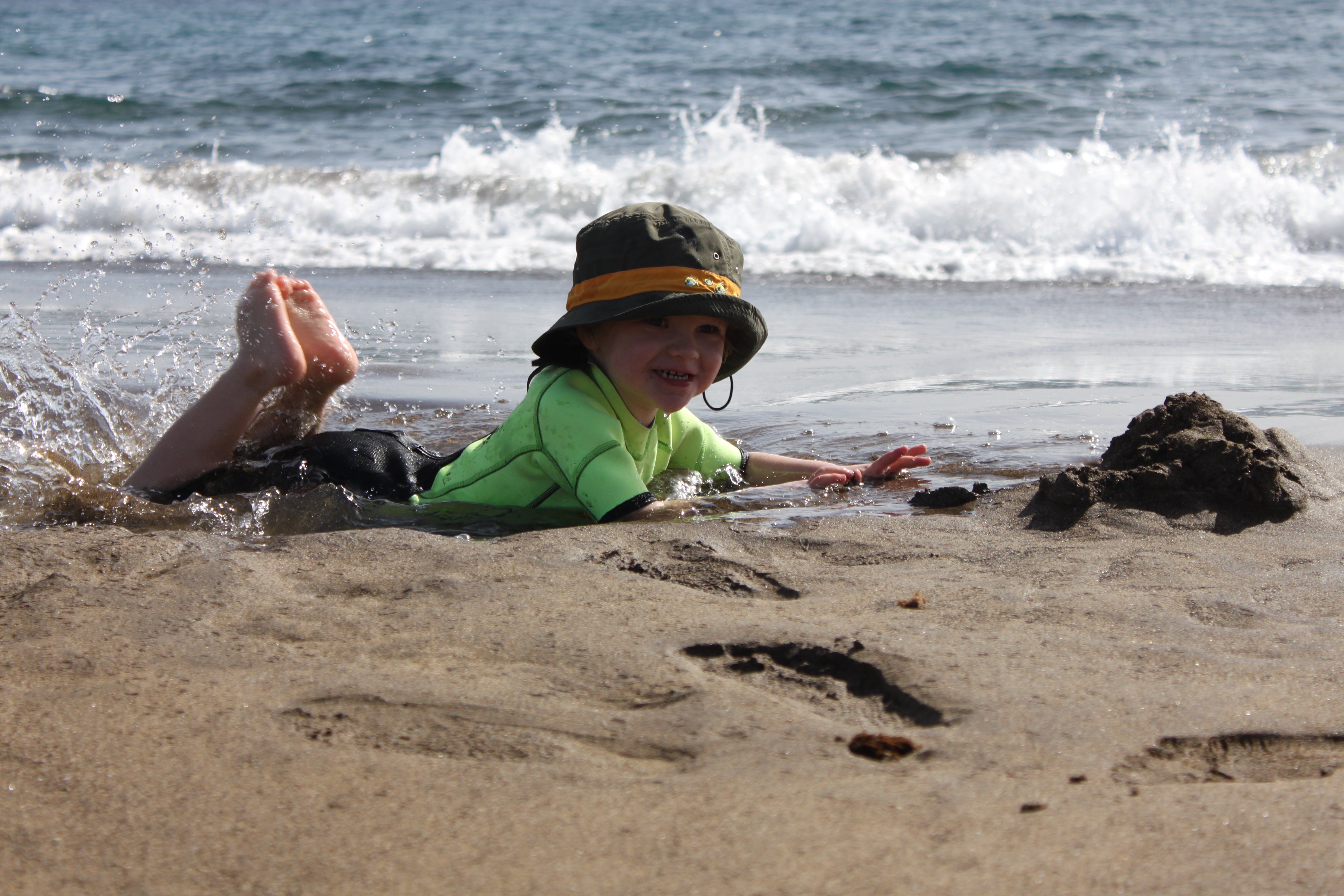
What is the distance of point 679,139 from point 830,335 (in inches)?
288

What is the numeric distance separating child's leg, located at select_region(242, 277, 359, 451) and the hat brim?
0.78 metres

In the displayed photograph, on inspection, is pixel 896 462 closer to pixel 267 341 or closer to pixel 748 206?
pixel 267 341

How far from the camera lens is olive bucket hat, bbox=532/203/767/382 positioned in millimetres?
3111

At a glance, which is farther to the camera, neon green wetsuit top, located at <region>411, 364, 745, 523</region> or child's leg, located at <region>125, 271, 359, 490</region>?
child's leg, located at <region>125, 271, 359, 490</region>

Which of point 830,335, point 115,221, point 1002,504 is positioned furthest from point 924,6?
point 1002,504

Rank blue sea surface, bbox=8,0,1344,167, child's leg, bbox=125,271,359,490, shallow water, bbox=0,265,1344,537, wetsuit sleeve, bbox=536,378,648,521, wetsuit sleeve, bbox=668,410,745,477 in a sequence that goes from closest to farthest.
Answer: wetsuit sleeve, bbox=536,378,648,521
shallow water, bbox=0,265,1344,537
child's leg, bbox=125,271,359,490
wetsuit sleeve, bbox=668,410,745,477
blue sea surface, bbox=8,0,1344,167

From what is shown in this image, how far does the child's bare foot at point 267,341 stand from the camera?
3.57 metres

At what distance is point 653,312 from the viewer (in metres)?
3.07

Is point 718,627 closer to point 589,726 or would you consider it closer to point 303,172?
point 589,726

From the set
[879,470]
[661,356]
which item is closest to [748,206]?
[879,470]

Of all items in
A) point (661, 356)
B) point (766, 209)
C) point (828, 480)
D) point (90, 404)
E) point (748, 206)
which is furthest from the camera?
point (748, 206)

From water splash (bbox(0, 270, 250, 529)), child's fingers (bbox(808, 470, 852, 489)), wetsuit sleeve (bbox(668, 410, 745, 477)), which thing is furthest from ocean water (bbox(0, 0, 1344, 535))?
wetsuit sleeve (bbox(668, 410, 745, 477))

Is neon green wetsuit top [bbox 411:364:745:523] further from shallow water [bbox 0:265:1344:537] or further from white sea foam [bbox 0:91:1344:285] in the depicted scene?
white sea foam [bbox 0:91:1344:285]

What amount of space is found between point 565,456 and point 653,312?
439 millimetres
